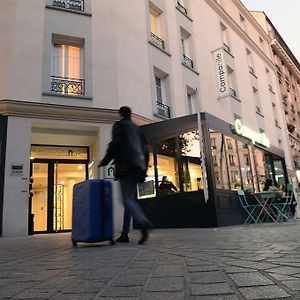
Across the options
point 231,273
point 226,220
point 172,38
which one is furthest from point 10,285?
point 172,38

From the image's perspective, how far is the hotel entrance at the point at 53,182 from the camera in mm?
10750

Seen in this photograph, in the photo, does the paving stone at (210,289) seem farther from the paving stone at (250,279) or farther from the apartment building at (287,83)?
the apartment building at (287,83)

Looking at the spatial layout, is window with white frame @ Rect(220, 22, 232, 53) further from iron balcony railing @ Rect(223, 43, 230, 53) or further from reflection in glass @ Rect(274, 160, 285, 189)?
reflection in glass @ Rect(274, 160, 285, 189)

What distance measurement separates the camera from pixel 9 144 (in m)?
9.48

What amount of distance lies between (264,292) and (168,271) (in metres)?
0.84

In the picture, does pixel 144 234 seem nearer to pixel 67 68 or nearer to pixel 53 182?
pixel 53 182

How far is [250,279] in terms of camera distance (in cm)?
205

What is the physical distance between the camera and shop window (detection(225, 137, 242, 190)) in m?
10.8

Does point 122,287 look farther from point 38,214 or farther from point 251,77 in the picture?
point 251,77

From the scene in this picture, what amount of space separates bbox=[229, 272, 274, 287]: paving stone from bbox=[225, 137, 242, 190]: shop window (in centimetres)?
854

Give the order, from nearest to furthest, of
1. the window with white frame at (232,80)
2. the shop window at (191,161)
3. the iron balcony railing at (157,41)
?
1. the shop window at (191,161)
2. the iron balcony railing at (157,41)
3. the window with white frame at (232,80)

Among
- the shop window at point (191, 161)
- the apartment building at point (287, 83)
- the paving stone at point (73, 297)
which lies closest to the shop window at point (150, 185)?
the shop window at point (191, 161)

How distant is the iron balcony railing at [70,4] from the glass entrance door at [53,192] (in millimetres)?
5150

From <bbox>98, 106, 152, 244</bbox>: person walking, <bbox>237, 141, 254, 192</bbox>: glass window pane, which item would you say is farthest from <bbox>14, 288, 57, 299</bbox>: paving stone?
<bbox>237, 141, 254, 192</bbox>: glass window pane
